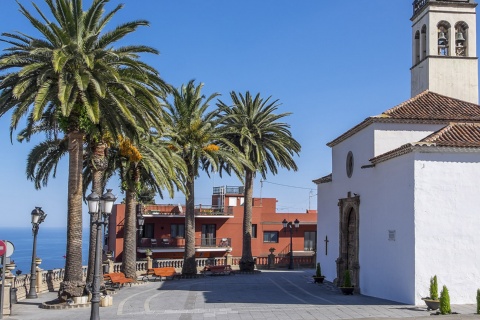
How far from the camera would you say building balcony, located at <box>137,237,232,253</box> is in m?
46.9

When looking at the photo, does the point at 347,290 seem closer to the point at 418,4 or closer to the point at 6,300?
the point at 6,300

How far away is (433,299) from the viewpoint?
20031 millimetres

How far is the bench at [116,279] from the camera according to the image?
94.8 ft

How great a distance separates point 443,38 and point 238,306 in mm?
17562

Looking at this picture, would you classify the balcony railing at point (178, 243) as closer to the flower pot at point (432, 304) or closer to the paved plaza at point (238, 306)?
the paved plaza at point (238, 306)

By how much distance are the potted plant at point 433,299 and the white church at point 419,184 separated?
0.80 m

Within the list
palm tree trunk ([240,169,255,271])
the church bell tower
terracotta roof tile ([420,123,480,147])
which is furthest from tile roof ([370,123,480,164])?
palm tree trunk ([240,169,255,271])

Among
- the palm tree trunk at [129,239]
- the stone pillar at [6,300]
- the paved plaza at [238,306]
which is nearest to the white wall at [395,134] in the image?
the paved plaza at [238,306]

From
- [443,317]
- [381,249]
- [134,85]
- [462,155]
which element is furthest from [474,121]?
[134,85]

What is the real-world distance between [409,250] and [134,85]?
11.2 metres

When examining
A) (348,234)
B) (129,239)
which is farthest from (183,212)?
(348,234)

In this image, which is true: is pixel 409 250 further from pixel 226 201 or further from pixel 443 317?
pixel 226 201

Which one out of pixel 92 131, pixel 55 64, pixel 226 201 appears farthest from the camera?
pixel 226 201

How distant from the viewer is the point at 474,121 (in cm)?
2538
